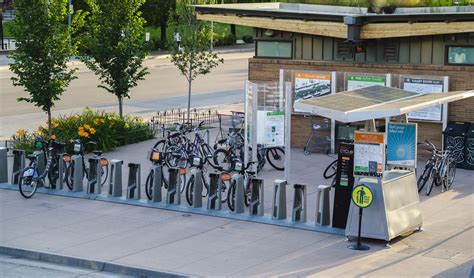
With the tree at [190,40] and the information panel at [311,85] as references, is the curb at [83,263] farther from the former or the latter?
the tree at [190,40]

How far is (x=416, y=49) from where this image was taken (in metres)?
23.3

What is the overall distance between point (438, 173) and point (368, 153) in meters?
3.78

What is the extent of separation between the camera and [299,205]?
16.8 m

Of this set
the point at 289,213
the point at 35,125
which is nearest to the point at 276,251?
the point at 289,213

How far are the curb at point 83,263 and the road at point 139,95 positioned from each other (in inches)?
498

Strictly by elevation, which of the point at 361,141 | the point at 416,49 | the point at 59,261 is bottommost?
the point at 59,261

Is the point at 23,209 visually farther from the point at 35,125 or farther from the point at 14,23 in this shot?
the point at 35,125

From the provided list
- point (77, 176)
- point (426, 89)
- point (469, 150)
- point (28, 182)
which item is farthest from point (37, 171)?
point (469, 150)

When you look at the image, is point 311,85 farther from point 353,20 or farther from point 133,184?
point 133,184

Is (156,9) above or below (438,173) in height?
above

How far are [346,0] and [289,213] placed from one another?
10460 millimetres

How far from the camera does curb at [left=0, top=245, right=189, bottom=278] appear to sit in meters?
13.7

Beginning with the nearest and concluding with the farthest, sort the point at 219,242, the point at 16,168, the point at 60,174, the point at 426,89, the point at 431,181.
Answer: the point at 219,242
the point at 431,181
the point at 60,174
the point at 16,168
the point at 426,89

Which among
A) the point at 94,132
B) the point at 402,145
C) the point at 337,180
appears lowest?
the point at 337,180
